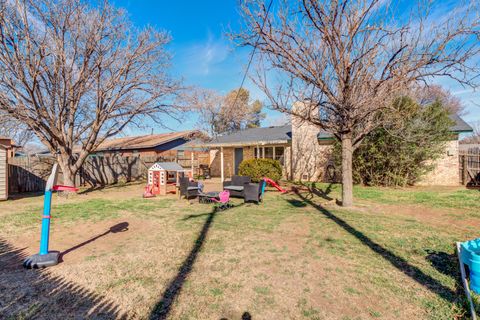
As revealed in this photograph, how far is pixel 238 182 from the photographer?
10664 mm

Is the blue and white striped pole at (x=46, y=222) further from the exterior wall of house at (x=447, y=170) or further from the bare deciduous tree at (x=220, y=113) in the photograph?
the bare deciduous tree at (x=220, y=113)


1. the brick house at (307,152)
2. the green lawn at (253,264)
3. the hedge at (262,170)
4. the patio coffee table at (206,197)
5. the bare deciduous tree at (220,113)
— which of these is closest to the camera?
the green lawn at (253,264)

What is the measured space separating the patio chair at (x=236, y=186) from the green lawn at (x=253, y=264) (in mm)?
2359

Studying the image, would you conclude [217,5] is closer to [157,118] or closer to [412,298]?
[157,118]

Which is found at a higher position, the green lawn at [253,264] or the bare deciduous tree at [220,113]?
the bare deciduous tree at [220,113]

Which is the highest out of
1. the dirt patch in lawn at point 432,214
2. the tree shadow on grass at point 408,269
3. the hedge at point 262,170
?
the hedge at point 262,170

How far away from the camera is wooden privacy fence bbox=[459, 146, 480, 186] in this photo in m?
12.0

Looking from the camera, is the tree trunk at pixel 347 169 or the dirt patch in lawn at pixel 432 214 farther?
the tree trunk at pixel 347 169

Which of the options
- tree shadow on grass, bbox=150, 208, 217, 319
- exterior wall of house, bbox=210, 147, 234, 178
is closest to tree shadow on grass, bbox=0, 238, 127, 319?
tree shadow on grass, bbox=150, 208, 217, 319

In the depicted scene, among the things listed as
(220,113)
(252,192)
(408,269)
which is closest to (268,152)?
(252,192)

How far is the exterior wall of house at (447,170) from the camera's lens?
1238cm

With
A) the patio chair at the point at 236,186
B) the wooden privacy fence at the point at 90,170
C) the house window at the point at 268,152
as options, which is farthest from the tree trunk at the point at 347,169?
the wooden privacy fence at the point at 90,170

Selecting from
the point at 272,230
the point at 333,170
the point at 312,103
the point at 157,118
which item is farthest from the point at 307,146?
the point at 272,230

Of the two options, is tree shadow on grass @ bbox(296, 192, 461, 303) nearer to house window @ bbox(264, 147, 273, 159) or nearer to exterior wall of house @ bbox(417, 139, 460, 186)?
exterior wall of house @ bbox(417, 139, 460, 186)
